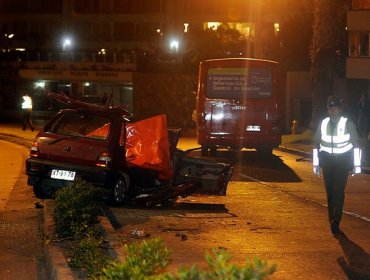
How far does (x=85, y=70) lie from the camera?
53.9 meters

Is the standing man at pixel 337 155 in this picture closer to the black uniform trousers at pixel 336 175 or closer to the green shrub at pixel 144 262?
the black uniform trousers at pixel 336 175

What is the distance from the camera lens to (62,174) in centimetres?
1289

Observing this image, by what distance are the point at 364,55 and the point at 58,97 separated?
2680 centimetres

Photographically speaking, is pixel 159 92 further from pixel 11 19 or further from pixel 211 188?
pixel 11 19

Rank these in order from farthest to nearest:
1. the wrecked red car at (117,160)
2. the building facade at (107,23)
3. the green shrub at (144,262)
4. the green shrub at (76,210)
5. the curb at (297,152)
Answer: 1. the building facade at (107,23)
2. the curb at (297,152)
3. the wrecked red car at (117,160)
4. the green shrub at (76,210)
5. the green shrub at (144,262)

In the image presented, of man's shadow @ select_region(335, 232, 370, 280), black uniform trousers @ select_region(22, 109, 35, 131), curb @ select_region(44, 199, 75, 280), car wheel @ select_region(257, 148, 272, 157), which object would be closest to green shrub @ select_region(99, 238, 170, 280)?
curb @ select_region(44, 199, 75, 280)

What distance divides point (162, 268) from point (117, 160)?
7809 mm

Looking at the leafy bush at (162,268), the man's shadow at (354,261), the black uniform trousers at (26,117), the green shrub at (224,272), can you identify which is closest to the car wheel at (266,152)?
the black uniform trousers at (26,117)

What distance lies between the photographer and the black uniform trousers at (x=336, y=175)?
35.1 feet

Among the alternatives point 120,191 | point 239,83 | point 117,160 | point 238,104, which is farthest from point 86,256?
point 239,83

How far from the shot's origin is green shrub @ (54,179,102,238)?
933 centimetres

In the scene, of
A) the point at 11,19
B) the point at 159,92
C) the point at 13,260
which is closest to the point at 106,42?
the point at 11,19

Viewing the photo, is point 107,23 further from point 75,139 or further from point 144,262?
point 144,262

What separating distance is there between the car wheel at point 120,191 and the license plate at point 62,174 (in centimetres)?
68
